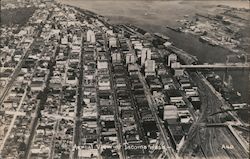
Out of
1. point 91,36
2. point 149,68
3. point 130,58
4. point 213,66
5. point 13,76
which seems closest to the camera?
point 13,76

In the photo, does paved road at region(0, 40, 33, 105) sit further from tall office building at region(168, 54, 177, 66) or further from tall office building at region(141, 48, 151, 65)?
Answer: tall office building at region(168, 54, 177, 66)

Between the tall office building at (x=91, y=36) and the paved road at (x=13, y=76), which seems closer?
the paved road at (x=13, y=76)

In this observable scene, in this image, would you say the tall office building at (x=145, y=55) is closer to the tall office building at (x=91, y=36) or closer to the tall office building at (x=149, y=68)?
the tall office building at (x=149, y=68)

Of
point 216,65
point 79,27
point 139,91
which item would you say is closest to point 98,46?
point 79,27

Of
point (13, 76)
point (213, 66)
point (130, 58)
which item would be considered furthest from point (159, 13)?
point (13, 76)

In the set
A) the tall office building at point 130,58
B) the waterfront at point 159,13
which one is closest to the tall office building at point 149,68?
the tall office building at point 130,58

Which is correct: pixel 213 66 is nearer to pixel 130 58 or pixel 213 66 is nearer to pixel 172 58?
pixel 172 58

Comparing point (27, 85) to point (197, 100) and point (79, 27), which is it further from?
point (197, 100)
